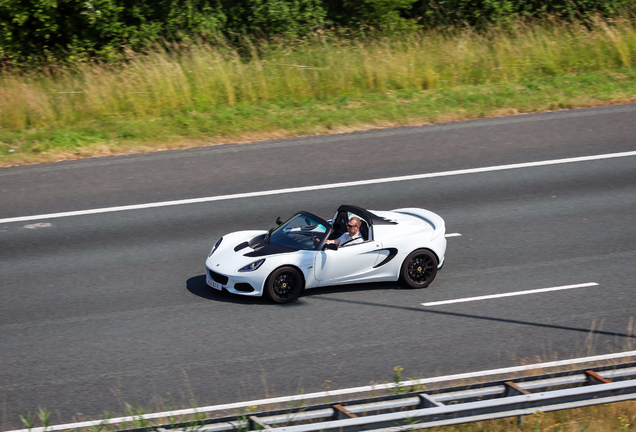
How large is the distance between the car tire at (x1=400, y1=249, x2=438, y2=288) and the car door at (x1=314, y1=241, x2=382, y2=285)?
0.48 meters

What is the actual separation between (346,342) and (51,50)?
1711 centimetres

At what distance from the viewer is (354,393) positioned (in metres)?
8.21

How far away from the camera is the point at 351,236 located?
1062 cm

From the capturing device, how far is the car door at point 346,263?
33.9ft

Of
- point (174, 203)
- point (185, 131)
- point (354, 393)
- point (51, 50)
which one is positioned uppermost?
point (51, 50)

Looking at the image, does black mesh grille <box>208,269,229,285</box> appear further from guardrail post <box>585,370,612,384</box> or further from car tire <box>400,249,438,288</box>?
guardrail post <box>585,370,612,384</box>

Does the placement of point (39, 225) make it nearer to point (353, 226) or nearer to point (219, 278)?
point (219, 278)

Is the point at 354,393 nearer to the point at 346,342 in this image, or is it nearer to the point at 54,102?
the point at 346,342

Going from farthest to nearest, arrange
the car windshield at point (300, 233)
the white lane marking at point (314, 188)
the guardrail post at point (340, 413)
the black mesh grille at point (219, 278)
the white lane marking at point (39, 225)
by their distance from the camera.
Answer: the white lane marking at point (314, 188) < the white lane marking at point (39, 225) < the car windshield at point (300, 233) < the black mesh grille at point (219, 278) < the guardrail post at point (340, 413)

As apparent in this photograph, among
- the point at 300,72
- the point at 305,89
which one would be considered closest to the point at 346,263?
the point at 305,89

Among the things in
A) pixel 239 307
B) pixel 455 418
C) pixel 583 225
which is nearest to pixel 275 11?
pixel 583 225

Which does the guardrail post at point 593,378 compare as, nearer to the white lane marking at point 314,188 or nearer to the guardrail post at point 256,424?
the guardrail post at point 256,424

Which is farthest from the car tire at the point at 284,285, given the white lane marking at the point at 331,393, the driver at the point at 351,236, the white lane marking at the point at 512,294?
the white lane marking at the point at 331,393

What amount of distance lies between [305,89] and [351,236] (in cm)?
899
